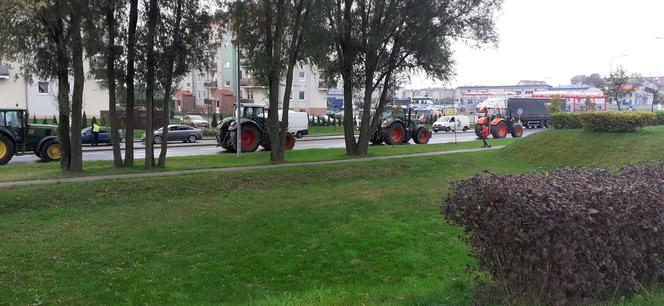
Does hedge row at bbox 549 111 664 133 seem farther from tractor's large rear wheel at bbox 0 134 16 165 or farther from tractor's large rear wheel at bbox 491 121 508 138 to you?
tractor's large rear wheel at bbox 0 134 16 165

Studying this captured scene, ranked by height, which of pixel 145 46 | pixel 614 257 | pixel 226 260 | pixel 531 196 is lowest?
pixel 226 260

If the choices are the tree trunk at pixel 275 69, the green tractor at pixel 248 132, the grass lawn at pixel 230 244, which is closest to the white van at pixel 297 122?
the green tractor at pixel 248 132

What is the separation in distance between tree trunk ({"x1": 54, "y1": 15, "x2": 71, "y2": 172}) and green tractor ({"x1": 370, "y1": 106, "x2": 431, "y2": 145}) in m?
18.8

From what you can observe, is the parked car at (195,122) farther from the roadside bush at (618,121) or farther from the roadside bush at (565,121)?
the roadside bush at (618,121)

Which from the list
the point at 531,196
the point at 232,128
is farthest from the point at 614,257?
the point at 232,128

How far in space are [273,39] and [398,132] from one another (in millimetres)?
15984

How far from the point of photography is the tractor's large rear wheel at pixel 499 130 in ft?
127

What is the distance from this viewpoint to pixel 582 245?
157 inches

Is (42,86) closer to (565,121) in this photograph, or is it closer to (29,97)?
(29,97)

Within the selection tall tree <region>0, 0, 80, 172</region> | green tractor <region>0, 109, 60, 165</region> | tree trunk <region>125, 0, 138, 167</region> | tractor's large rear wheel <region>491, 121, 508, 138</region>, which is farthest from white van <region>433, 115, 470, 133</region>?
tall tree <region>0, 0, 80, 172</region>

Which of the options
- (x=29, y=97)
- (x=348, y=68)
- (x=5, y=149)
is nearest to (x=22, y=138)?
(x=5, y=149)

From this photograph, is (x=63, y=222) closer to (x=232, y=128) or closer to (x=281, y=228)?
(x=281, y=228)

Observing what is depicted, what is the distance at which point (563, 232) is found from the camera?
3.93 m

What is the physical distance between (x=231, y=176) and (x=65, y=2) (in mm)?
5792
